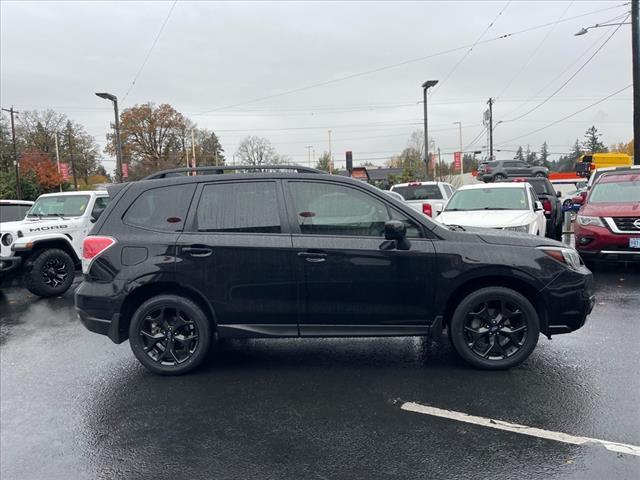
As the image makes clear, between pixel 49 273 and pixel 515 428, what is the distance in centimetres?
826

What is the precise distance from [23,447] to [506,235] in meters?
4.18

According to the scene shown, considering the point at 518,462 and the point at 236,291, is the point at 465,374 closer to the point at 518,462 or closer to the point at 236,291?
the point at 518,462

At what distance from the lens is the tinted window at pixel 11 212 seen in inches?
440

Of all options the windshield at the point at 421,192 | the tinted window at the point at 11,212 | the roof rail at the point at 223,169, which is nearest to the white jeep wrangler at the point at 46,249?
the tinted window at the point at 11,212

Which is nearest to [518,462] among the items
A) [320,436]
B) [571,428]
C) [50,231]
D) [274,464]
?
[571,428]

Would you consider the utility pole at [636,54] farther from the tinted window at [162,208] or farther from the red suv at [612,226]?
the tinted window at [162,208]

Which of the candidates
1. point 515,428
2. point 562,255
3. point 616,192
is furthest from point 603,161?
point 515,428

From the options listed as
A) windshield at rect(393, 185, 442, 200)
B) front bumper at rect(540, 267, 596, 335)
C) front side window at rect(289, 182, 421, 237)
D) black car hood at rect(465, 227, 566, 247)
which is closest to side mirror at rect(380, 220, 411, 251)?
front side window at rect(289, 182, 421, 237)

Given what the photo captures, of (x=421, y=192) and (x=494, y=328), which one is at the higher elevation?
(x=421, y=192)

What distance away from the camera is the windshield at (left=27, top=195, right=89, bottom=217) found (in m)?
10.0

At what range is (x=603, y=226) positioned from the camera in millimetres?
8648

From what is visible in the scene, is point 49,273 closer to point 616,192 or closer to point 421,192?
point 421,192

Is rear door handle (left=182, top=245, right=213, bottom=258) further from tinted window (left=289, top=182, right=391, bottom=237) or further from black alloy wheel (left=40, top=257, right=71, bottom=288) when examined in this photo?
black alloy wheel (left=40, top=257, right=71, bottom=288)

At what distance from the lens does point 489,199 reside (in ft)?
33.5
